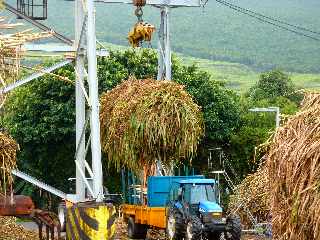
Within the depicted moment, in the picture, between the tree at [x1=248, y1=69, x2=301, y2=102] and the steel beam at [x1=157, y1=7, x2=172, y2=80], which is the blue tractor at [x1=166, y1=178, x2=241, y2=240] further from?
the tree at [x1=248, y1=69, x2=301, y2=102]

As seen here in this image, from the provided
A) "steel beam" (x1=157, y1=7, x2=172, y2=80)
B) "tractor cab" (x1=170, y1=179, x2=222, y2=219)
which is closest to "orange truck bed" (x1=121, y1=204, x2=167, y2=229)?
"tractor cab" (x1=170, y1=179, x2=222, y2=219)

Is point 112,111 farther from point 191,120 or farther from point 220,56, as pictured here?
point 220,56

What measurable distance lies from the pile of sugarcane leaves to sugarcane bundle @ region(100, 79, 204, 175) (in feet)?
51.1

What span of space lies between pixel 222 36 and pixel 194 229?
6355 inches

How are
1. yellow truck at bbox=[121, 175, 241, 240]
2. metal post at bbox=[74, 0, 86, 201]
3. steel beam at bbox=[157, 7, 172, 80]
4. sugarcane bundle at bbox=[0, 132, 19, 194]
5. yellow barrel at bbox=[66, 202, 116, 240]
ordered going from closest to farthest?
yellow barrel at bbox=[66, 202, 116, 240], sugarcane bundle at bbox=[0, 132, 19, 194], metal post at bbox=[74, 0, 86, 201], yellow truck at bbox=[121, 175, 241, 240], steel beam at bbox=[157, 7, 172, 80]

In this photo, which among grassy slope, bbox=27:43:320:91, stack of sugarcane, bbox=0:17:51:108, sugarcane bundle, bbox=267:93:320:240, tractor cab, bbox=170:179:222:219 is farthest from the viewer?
grassy slope, bbox=27:43:320:91

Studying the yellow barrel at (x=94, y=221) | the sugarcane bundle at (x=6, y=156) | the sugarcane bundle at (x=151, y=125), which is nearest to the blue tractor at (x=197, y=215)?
the sugarcane bundle at (x=151, y=125)

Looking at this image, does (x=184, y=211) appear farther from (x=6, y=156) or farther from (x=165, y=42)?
(x=6, y=156)

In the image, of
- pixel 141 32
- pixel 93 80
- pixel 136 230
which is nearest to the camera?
pixel 93 80

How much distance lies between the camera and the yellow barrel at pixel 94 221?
17.0 m

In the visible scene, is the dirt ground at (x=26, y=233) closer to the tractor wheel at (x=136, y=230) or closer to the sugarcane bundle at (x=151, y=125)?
the tractor wheel at (x=136, y=230)

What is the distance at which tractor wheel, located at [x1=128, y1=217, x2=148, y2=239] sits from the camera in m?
27.6

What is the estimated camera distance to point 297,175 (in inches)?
393

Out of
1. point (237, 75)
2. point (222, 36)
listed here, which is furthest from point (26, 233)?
point (222, 36)
